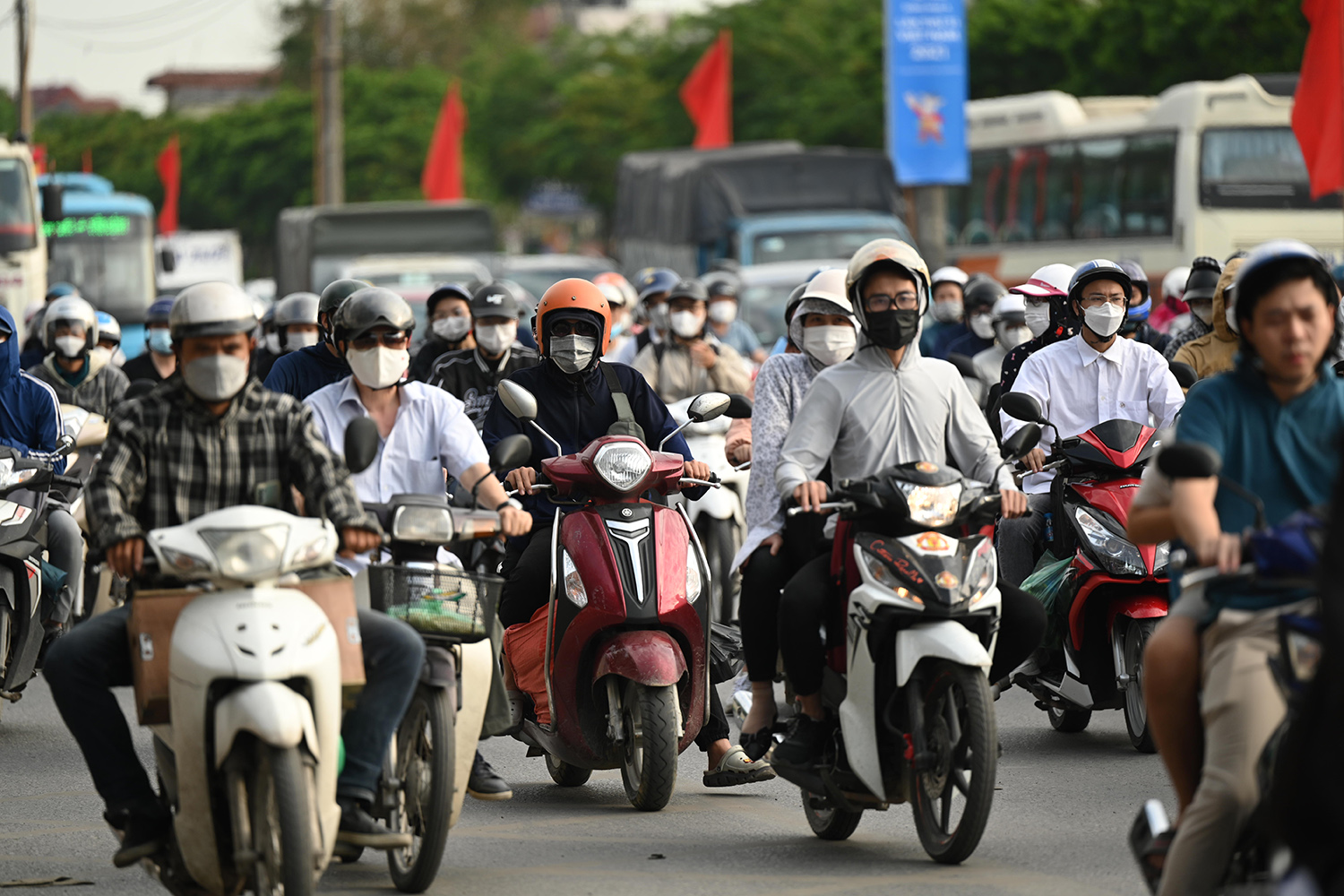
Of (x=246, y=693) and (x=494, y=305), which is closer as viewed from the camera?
(x=246, y=693)

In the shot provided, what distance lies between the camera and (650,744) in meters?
7.31

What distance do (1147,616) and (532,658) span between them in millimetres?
2435

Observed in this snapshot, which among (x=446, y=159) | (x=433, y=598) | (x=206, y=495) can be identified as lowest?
(x=433, y=598)

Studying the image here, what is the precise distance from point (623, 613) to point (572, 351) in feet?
4.10

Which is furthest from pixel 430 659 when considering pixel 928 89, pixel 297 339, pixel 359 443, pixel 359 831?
pixel 928 89

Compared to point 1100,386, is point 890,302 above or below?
above

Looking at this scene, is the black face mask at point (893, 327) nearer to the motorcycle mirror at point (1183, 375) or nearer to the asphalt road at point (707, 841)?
the asphalt road at point (707, 841)

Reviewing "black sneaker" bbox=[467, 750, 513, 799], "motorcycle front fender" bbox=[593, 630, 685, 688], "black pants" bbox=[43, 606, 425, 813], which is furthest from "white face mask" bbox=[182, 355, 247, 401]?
"motorcycle front fender" bbox=[593, 630, 685, 688]

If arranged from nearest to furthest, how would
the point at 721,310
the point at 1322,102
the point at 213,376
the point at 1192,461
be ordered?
the point at 1192,461, the point at 213,376, the point at 1322,102, the point at 721,310

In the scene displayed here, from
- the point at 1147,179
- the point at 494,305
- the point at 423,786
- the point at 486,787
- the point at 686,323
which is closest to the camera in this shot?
the point at 423,786

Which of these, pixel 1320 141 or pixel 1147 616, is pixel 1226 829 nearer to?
pixel 1147 616

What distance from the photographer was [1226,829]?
4.70m

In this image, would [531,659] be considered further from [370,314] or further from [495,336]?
[495,336]

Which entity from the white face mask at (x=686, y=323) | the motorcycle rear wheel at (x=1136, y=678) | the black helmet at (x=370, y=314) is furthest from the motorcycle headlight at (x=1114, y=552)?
the white face mask at (x=686, y=323)
